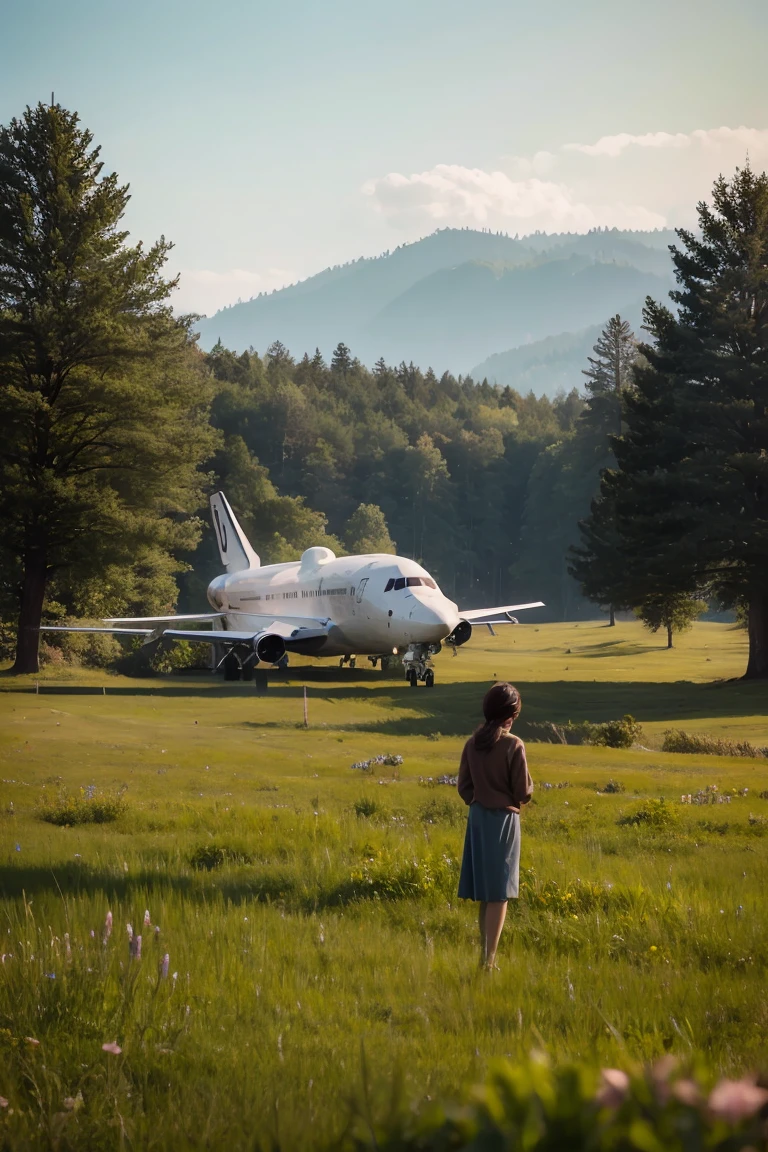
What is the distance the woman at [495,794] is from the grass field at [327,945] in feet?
1.73

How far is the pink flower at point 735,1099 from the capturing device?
1371 mm

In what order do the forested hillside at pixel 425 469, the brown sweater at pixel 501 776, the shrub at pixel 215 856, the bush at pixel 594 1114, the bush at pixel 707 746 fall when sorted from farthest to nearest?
the forested hillside at pixel 425 469 → the bush at pixel 707 746 → the shrub at pixel 215 856 → the brown sweater at pixel 501 776 → the bush at pixel 594 1114

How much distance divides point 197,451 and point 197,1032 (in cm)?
3993

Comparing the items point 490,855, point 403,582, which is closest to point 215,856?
point 490,855

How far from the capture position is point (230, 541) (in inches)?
2307

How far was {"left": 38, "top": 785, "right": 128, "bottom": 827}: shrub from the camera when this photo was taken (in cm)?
1305

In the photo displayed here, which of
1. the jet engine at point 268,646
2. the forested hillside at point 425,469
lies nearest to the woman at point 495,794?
the jet engine at point 268,646

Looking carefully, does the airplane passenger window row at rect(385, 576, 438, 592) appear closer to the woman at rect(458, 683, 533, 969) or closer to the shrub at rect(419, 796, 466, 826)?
the shrub at rect(419, 796, 466, 826)

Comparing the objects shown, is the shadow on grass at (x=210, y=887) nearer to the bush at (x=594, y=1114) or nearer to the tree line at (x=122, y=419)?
the bush at (x=594, y=1114)

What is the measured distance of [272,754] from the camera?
20781 millimetres

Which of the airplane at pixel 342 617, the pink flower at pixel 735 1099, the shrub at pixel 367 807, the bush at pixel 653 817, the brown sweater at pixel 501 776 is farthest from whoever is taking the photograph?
the airplane at pixel 342 617

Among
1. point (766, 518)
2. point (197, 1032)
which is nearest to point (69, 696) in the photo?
point (766, 518)

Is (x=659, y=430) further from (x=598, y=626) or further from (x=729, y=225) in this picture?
(x=598, y=626)

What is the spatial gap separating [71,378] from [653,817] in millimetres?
33385
